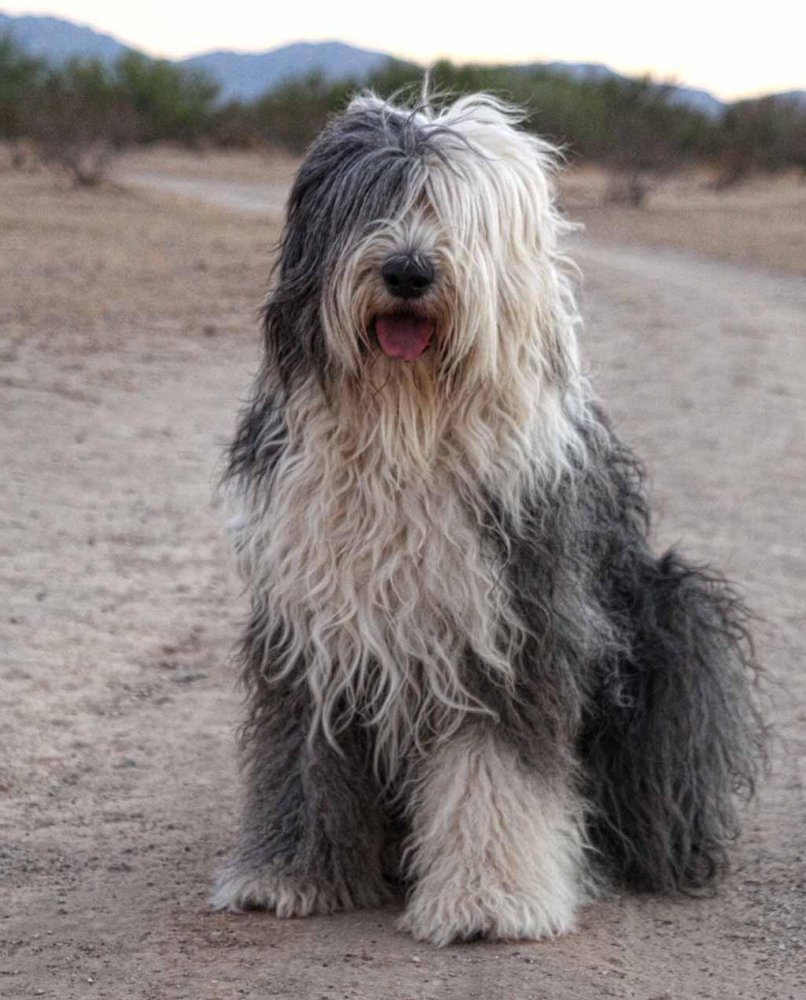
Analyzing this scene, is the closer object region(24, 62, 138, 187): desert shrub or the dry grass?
Answer: the dry grass

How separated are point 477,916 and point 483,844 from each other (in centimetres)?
17

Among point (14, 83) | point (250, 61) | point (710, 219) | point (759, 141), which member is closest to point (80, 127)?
point (710, 219)

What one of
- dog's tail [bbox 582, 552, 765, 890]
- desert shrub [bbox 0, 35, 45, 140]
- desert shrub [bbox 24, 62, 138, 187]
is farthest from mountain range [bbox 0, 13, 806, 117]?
dog's tail [bbox 582, 552, 765, 890]

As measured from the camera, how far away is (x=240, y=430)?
14.5 ft

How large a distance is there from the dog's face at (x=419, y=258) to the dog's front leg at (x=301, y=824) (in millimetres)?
912

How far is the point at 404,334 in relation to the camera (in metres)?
3.93

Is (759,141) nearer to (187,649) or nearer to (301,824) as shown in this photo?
(187,649)

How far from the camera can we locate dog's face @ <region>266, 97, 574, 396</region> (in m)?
3.90

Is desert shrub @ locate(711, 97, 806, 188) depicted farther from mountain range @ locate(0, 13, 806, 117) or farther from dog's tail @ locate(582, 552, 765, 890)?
dog's tail @ locate(582, 552, 765, 890)

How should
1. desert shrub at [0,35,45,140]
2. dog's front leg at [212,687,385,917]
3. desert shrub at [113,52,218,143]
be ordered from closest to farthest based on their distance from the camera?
dog's front leg at [212,687,385,917]
desert shrub at [0,35,45,140]
desert shrub at [113,52,218,143]

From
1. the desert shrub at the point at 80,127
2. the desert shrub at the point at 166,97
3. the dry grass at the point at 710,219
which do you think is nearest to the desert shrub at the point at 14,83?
the desert shrub at the point at 80,127

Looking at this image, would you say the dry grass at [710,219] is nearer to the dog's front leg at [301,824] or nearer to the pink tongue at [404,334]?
the dog's front leg at [301,824]

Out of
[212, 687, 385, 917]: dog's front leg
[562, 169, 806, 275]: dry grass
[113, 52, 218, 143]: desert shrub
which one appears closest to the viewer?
[212, 687, 385, 917]: dog's front leg

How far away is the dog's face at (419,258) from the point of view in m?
3.90
